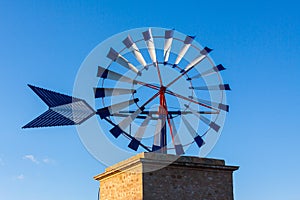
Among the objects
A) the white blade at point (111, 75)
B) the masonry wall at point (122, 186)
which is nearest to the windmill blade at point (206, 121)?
the white blade at point (111, 75)

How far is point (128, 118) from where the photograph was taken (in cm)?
1377

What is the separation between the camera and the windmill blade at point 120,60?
13.8m

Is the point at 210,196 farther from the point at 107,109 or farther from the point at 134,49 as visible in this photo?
the point at 134,49

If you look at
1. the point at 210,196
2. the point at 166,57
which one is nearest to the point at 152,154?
the point at 210,196

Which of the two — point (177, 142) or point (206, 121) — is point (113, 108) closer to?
point (177, 142)

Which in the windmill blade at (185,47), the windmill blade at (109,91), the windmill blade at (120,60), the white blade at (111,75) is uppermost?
the windmill blade at (185,47)

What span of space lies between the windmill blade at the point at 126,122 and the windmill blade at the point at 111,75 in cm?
87

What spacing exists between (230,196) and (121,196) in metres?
3.35

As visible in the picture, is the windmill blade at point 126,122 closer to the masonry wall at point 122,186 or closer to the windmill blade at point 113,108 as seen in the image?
the windmill blade at point 113,108

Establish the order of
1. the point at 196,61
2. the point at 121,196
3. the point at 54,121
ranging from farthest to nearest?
the point at 196,61 < the point at 121,196 < the point at 54,121

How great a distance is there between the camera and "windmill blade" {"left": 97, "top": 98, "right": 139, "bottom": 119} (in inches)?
529

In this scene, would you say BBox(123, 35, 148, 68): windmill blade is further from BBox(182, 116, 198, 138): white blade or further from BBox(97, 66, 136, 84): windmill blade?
BBox(182, 116, 198, 138): white blade

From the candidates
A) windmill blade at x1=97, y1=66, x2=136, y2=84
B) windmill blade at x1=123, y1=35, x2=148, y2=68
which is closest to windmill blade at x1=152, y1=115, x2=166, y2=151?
windmill blade at x1=97, y1=66, x2=136, y2=84

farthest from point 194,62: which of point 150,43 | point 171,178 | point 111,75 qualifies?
point 171,178
